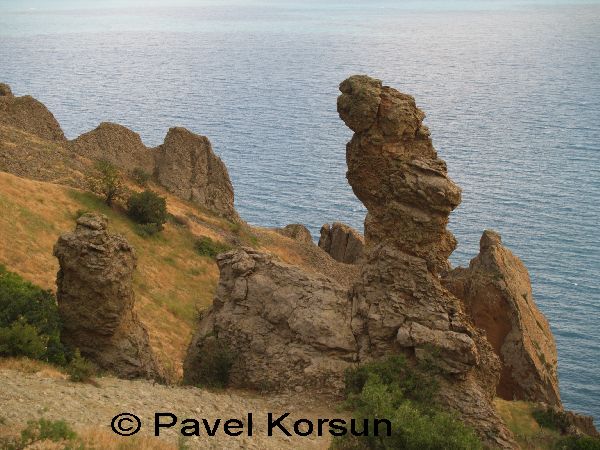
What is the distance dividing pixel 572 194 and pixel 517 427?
6917 cm

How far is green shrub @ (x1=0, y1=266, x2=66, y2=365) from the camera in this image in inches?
1144

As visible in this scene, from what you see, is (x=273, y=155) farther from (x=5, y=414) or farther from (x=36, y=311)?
(x=5, y=414)

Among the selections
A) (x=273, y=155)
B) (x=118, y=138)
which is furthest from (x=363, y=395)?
(x=273, y=155)

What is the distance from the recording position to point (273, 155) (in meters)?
127

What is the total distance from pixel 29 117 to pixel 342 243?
3088 cm

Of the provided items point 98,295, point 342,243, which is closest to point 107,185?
point 342,243

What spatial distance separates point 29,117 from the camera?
73.2 m

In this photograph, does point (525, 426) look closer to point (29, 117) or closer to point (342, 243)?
point (342, 243)

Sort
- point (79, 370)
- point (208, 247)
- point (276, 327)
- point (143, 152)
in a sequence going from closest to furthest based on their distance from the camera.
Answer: point (79, 370), point (276, 327), point (208, 247), point (143, 152)

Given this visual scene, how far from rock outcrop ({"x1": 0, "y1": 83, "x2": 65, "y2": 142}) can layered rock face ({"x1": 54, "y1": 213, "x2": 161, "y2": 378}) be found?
43635 mm

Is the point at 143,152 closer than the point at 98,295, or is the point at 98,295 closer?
the point at 98,295

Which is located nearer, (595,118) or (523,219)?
(523,219)

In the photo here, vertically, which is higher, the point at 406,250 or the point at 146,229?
the point at 406,250

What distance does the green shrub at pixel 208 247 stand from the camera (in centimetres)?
6183
